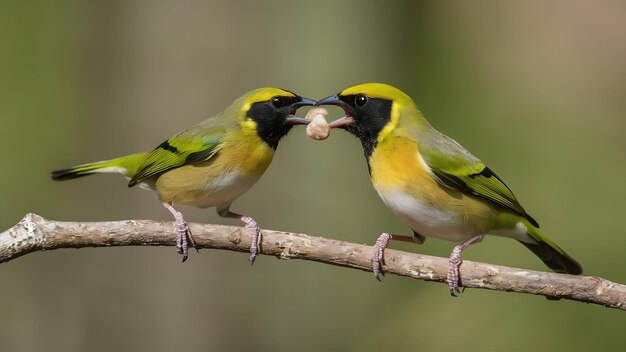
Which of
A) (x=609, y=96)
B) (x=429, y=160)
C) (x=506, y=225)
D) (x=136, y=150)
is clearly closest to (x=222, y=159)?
(x=429, y=160)

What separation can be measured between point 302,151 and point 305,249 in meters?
5.08

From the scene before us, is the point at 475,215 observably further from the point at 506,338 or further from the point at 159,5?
the point at 159,5

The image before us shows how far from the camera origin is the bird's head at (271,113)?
5.13 metres

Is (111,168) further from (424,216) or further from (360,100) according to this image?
(424,216)

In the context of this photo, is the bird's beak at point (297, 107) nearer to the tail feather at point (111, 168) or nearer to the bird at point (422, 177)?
the bird at point (422, 177)

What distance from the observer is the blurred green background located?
755cm

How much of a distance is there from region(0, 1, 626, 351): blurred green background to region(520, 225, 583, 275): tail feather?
193 centimetres

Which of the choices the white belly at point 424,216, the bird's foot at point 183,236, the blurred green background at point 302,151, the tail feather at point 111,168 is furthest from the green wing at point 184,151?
the blurred green background at point 302,151

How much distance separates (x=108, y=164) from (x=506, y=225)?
9.28ft

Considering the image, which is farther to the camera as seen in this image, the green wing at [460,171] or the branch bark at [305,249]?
the green wing at [460,171]

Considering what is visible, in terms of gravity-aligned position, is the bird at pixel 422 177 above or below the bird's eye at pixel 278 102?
below

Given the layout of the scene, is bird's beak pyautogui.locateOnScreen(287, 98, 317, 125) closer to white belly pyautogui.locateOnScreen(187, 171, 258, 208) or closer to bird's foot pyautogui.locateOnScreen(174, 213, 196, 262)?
white belly pyautogui.locateOnScreen(187, 171, 258, 208)

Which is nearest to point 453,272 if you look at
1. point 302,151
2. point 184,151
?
point 184,151

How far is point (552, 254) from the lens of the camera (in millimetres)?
5250
